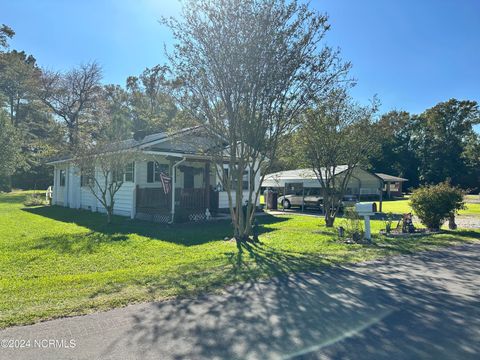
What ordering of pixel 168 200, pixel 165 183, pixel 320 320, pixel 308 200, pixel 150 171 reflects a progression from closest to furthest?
pixel 320 320, pixel 165 183, pixel 168 200, pixel 150 171, pixel 308 200

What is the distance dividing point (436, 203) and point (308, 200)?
1038 centimetres

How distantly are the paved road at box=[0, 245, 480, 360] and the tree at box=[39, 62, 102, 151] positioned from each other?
40043 millimetres

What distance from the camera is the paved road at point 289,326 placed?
3371 mm

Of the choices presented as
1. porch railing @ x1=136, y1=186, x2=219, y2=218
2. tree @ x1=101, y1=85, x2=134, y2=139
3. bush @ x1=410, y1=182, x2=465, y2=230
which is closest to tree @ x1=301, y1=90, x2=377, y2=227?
bush @ x1=410, y1=182, x2=465, y2=230

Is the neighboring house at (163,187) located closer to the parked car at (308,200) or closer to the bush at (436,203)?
the bush at (436,203)

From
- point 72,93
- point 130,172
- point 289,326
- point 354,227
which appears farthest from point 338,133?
point 72,93

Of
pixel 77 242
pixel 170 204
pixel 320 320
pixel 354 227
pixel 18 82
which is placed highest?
pixel 18 82

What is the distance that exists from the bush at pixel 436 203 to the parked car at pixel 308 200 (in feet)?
29.5

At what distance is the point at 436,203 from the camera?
11992 millimetres

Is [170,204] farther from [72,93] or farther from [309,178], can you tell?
[72,93]

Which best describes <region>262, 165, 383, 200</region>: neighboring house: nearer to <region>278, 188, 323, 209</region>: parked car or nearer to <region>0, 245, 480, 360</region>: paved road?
<region>278, 188, 323, 209</region>: parked car

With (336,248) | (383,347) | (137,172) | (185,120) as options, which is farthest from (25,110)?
(383,347)

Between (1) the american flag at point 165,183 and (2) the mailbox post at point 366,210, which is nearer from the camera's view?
(2) the mailbox post at point 366,210

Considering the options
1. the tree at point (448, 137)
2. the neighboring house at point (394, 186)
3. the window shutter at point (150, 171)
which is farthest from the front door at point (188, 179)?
the tree at point (448, 137)
